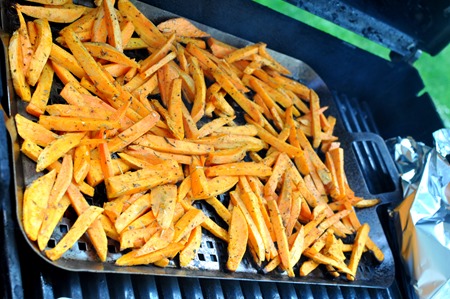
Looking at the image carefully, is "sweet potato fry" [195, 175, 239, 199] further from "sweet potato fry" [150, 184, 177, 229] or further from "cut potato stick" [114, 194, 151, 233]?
"cut potato stick" [114, 194, 151, 233]

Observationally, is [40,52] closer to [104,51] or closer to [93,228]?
[104,51]

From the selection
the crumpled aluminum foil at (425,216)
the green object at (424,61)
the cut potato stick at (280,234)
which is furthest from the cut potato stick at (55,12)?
the green object at (424,61)

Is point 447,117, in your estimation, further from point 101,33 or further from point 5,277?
point 5,277

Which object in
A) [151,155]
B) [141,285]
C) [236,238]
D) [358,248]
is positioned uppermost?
[151,155]

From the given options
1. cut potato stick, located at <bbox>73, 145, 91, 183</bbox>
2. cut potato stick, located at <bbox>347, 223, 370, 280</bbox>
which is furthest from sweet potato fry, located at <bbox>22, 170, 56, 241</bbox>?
cut potato stick, located at <bbox>347, 223, 370, 280</bbox>

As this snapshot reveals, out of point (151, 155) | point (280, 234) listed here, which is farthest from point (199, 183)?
point (280, 234)

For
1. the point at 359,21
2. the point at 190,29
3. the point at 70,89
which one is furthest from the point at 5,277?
the point at 359,21

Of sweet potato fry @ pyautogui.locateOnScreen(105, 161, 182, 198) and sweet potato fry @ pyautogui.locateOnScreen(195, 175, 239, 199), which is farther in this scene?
sweet potato fry @ pyautogui.locateOnScreen(195, 175, 239, 199)
